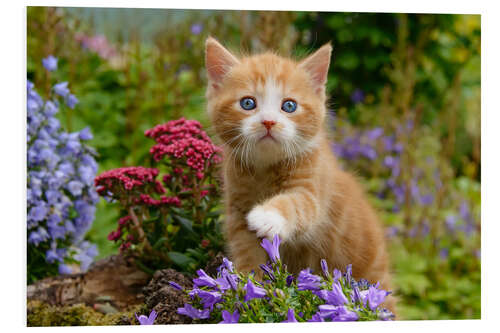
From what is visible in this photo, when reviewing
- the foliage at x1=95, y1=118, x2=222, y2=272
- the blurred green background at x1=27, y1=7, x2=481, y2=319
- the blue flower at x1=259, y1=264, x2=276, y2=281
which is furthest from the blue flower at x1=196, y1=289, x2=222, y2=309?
the blurred green background at x1=27, y1=7, x2=481, y2=319

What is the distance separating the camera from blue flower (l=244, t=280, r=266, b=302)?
1.33 meters

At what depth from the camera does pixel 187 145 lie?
1.87 metres

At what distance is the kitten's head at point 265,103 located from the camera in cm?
156

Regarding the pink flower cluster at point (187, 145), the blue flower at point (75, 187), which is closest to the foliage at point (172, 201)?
the pink flower cluster at point (187, 145)

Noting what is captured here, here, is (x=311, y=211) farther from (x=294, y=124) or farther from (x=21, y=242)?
(x=21, y=242)

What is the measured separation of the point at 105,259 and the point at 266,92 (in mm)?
975

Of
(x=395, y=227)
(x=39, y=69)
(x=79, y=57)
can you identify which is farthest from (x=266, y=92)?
(x=79, y=57)

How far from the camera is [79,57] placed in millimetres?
3189

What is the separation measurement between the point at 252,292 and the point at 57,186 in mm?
1031

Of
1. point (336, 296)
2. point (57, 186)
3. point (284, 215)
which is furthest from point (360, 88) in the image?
point (336, 296)

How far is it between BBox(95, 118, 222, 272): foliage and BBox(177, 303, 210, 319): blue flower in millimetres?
426

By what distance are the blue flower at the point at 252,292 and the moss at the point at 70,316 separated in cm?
56

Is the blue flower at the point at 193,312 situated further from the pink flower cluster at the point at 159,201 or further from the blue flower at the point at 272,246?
the pink flower cluster at the point at 159,201

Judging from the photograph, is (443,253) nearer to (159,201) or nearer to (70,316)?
(159,201)
